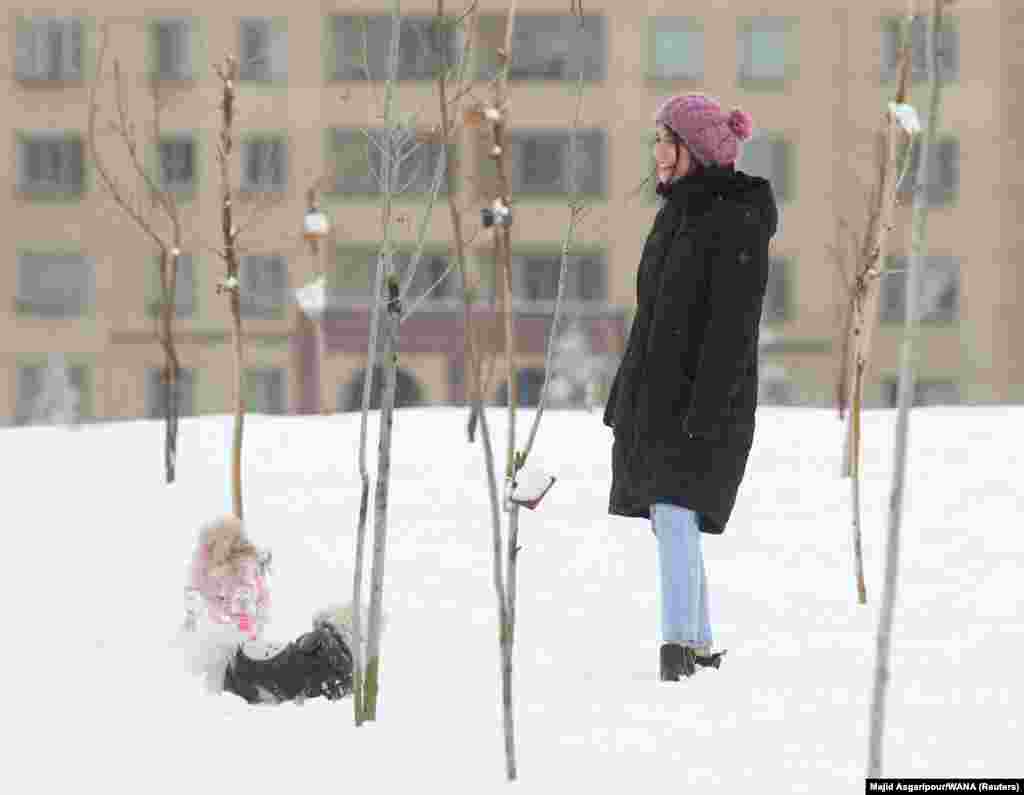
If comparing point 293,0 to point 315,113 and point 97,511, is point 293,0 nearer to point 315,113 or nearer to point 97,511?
point 315,113

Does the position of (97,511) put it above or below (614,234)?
below

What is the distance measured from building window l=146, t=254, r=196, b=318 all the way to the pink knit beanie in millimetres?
29124

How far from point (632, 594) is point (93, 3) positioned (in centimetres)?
2992

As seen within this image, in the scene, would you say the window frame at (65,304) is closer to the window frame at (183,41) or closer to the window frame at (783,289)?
the window frame at (183,41)

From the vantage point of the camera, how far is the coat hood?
18.7 feet

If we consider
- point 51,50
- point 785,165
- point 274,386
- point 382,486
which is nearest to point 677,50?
point 785,165

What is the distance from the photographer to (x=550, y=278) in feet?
113

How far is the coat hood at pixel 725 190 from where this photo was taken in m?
5.70

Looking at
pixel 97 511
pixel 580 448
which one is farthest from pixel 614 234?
pixel 97 511

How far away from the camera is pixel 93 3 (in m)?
34.8

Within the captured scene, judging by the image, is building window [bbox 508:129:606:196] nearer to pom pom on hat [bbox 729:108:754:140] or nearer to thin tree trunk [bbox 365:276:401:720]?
pom pom on hat [bbox 729:108:754:140]

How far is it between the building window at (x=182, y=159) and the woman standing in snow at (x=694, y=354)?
29.1 metres
